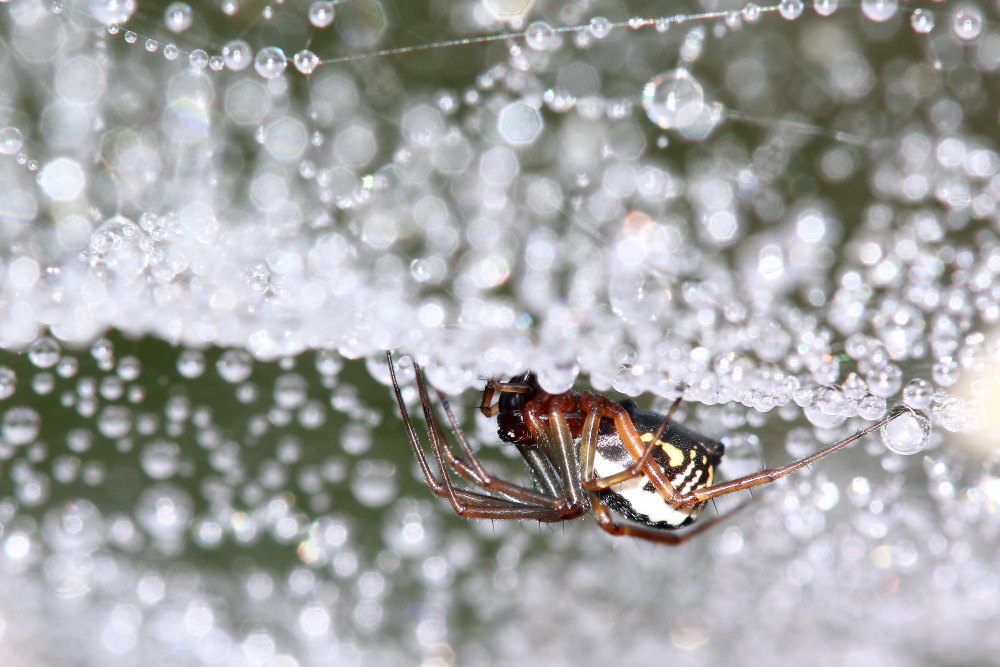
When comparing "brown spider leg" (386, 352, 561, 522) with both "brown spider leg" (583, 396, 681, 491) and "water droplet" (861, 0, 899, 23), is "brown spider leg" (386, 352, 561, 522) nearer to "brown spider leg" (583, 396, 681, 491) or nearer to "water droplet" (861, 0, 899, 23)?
"brown spider leg" (583, 396, 681, 491)

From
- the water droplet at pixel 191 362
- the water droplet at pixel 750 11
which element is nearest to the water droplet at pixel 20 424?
the water droplet at pixel 191 362

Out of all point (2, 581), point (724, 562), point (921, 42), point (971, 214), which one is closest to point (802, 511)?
point (724, 562)

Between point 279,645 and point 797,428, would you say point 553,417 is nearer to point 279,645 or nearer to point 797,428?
point 797,428

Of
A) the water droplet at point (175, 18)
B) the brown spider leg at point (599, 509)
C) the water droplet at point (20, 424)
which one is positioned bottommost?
the water droplet at point (20, 424)

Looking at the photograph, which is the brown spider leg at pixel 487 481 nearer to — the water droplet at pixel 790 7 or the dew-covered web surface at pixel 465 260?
the dew-covered web surface at pixel 465 260

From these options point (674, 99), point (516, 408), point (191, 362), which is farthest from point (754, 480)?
point (191, 362)

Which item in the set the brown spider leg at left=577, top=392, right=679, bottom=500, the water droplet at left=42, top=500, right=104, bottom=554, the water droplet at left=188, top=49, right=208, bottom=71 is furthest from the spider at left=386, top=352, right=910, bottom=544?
the water droplet at left=42, top=500, right=104, bottom=554

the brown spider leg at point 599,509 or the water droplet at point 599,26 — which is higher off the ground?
the water droplet at point 599,26
